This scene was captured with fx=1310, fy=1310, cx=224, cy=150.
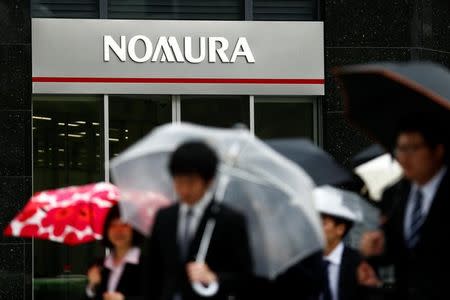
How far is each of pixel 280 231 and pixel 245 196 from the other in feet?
0.78

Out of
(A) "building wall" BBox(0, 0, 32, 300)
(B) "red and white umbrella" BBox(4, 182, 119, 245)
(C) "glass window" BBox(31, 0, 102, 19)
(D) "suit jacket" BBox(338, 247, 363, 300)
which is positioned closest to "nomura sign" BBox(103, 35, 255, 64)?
(C) "glass window" BBox(31, 0, 102, 19)

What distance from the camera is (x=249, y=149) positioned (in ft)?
20.2

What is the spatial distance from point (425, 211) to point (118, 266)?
104 inches

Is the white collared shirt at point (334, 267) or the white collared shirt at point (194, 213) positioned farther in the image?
the white collared shirt at point (334, 267)

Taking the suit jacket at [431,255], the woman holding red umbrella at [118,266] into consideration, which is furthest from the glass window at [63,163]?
the suit jacket at [431,255]

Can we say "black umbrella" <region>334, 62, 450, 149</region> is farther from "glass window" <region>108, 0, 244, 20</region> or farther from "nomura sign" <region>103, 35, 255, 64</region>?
"glass window" <region>108, 0, 244, 20</region>

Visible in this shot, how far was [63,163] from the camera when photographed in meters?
17.2

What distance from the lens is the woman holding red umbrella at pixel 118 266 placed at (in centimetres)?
766

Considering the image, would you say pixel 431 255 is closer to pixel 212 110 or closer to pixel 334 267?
pixel 334 267

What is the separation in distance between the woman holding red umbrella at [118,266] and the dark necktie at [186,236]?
197 centimetres

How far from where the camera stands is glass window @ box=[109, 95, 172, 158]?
57.5ft

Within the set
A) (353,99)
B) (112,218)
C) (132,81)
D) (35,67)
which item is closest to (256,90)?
(132,81)

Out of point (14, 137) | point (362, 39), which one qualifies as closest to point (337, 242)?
point (14, 137)

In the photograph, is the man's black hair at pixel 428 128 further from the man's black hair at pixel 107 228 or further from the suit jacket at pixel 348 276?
the man's black hair at pixel 107 228
